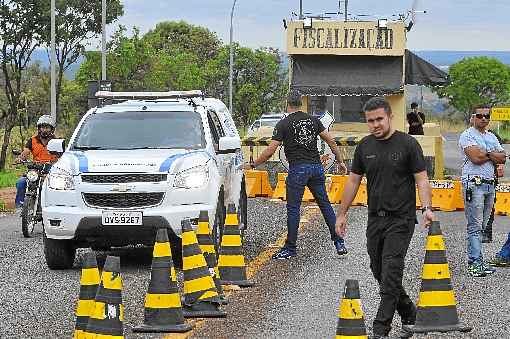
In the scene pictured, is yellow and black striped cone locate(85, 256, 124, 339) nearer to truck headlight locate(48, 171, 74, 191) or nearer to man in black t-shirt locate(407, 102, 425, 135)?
truck headlight locate(48, 171, 74, 191)

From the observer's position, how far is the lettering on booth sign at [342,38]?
29.5 metres

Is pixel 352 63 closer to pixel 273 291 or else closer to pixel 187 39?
pixel 273 291

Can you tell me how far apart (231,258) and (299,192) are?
2.93 metres

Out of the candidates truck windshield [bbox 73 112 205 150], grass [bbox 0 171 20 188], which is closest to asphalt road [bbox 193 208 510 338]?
truck windshield [bbox 73 112 205 150]

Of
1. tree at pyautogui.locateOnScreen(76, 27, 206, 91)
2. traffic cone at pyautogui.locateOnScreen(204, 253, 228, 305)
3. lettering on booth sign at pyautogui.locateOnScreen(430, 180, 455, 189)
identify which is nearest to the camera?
traffic cone at pyautogui.locateOnScreen(204, 253, 228, 305)

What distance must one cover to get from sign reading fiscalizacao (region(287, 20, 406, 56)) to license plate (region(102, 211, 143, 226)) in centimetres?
1626

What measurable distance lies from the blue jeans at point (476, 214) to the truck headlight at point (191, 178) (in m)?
2.81

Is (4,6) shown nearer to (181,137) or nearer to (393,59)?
(393,59)

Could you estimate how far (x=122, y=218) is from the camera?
534 inches

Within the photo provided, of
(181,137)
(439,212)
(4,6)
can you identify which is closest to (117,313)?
(181,137)

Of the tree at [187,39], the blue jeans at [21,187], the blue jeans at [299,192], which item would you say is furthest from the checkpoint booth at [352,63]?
the tree at [187,39]

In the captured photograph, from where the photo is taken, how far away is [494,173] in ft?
45.5

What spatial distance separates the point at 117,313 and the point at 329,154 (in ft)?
61.9

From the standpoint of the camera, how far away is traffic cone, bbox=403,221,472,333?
388 inches
